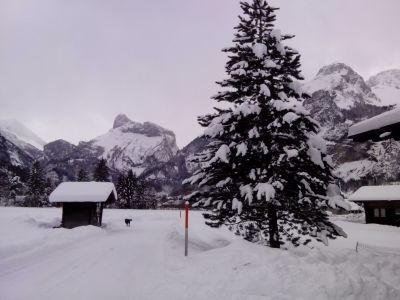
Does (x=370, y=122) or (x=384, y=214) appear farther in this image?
(x=384, y=214)

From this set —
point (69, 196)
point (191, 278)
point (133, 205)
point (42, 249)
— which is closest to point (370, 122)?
point (191, 278)

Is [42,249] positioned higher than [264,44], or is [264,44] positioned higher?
[264,44]

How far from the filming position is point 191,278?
7.21m

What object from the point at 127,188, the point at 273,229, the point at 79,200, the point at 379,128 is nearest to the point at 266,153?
the point at 273,229

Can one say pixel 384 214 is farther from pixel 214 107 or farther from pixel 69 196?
pixel 214 107

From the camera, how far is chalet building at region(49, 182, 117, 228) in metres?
31.2

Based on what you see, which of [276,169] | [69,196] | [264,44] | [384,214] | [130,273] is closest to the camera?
[130,273]

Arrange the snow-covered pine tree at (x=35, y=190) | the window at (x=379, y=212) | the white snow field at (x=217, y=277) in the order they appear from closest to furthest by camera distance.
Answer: the white snow field at (x=217, y=277) < the window at (x=379, y=212) < the snow-covered pine tree at (x=35, y=190)

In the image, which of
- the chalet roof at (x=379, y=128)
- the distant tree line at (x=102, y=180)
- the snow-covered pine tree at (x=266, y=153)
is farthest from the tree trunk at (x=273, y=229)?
the distant tree line at (x=102, y=180)

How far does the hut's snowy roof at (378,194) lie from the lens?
4247 cm

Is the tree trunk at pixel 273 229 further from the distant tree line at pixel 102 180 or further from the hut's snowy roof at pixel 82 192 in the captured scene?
the distant tree line at pixel 102 180

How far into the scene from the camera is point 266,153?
1084cm

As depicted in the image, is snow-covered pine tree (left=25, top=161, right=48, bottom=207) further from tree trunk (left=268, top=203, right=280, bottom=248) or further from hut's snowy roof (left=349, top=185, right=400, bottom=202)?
tree trunk (left=268, top=203, right=280, bottom=248)

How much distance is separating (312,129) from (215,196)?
3.61m
